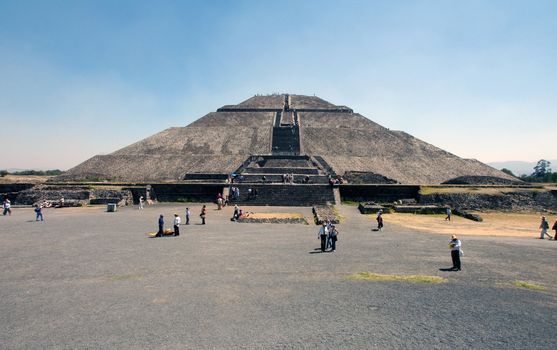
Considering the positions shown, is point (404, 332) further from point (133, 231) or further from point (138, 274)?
point (133, 231)

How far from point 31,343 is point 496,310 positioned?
28.5ft

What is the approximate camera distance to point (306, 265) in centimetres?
1067

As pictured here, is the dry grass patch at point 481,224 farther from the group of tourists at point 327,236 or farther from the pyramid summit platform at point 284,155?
the pyramid summit platform at point 284,155

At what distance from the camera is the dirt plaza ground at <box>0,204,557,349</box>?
6273 millimetres

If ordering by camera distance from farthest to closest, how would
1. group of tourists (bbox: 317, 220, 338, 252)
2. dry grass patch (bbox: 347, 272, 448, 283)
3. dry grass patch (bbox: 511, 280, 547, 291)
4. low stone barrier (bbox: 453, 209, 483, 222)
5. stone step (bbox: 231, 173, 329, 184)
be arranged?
stone step (bbox: 231, 173, 329, 184) < low stone barrier (bbox: 453, 209, 483, 222) < group of tourists (bbox: 317, 220, 338, 252) < dry grass patch (bbox: 347, 272, 448, 283) < dry grass patch (bbox: 511, 280, 547, 291)

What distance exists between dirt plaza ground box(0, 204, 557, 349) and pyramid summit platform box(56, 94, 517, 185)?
66.3 ft

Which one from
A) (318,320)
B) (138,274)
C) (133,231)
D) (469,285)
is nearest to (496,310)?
(469,285)

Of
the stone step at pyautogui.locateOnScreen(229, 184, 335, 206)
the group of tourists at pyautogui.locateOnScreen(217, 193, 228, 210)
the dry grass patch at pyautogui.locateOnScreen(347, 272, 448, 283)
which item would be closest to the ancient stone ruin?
the stone step at pyautogui.locateOnScreen(229, 184, 335, 206)

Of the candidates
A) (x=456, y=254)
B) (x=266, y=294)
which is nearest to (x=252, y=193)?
(x=456, y=254)

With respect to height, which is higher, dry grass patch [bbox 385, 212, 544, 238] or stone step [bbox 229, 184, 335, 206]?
stone step [bbox 229, 184, 335, 206]

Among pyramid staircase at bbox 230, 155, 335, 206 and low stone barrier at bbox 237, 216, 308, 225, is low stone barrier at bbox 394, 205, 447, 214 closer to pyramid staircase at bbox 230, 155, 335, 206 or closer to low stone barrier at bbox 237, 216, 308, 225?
pyramid staircase at bbox 230, 155, 335, 206

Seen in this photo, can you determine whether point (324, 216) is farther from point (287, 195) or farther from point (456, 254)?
point (456, 254)

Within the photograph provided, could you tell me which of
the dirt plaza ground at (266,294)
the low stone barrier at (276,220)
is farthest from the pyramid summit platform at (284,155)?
the dirt plaza ground at (266,294)

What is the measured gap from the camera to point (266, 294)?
8273 millimetres
